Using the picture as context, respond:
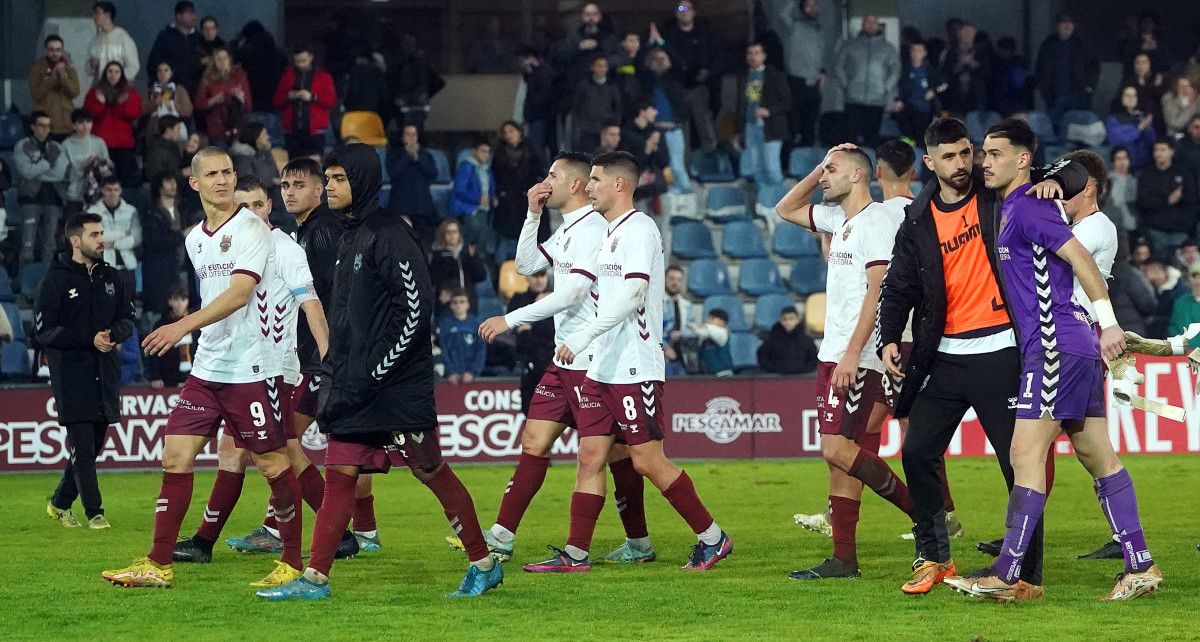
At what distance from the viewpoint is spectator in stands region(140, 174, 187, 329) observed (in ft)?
58.7

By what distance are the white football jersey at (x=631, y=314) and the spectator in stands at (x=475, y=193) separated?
11.1 meters

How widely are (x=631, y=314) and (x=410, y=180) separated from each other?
11.2m

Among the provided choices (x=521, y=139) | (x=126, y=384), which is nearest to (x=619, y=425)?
(x=126, y=384)

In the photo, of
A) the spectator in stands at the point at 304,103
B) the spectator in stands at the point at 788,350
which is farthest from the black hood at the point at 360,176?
the spectator in stands at the point at 304,103

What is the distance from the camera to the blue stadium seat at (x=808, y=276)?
65.8 ft

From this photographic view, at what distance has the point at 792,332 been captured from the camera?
17219mm

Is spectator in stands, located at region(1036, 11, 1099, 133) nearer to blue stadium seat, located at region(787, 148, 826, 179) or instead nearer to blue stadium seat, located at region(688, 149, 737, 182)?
blue stadium seat, located at region(787, 148, 826, 179)

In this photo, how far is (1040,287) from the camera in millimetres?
7238

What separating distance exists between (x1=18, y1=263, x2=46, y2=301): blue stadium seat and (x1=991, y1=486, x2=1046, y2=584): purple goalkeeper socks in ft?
46.2

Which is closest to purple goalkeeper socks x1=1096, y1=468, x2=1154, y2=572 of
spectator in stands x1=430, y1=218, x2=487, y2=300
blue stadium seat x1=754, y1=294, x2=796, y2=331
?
spectator in stands x1=430, y1=218, x2=487, y2=300

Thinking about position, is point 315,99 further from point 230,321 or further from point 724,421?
point 230,321

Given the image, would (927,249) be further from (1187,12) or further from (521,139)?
(1187,12)

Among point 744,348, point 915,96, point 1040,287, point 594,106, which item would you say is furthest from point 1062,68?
point 1040,287

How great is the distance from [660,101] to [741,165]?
146 centimetres
